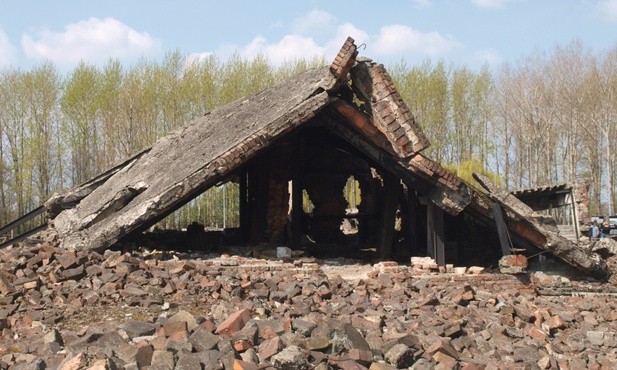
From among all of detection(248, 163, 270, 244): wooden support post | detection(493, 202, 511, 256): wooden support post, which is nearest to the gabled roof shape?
detection(493, 202, 511, 256): wooden support post

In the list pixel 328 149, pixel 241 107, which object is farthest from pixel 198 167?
pixel 328 149

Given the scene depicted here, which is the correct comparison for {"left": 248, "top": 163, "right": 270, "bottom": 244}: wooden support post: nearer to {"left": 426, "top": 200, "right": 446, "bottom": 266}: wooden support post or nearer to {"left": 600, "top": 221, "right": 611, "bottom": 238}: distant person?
{"left": 426, "top": 200, "right": 446, "bottom": 266}: wooden support post

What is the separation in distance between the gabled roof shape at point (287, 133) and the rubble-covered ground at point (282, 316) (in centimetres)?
76

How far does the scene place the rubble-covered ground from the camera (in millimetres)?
4852

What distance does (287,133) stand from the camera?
10.1 m

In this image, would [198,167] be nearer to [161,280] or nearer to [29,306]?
[161,280]

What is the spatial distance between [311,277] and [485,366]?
12.2 ft

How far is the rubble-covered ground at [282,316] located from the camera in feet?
15.9

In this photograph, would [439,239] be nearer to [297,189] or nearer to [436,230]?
[436,230]

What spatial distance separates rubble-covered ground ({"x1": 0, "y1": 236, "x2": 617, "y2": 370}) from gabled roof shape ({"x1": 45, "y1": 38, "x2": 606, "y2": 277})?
757mm

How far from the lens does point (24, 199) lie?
103 ft

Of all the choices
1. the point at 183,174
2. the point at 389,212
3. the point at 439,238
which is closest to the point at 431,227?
the point at 439,238

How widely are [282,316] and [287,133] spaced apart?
405 cm

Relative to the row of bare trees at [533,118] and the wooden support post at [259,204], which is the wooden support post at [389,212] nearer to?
the wooden support post at [259,204]
